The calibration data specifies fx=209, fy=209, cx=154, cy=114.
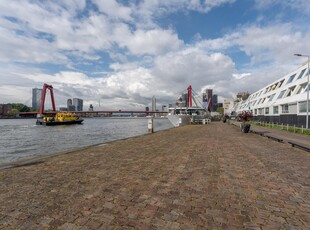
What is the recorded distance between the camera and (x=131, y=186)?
5062mm

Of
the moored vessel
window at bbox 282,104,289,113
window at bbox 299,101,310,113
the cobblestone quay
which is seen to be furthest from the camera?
the moored vessel

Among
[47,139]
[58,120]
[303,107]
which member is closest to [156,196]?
[47,139]

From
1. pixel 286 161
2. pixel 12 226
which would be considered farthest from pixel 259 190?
pixel 12 226

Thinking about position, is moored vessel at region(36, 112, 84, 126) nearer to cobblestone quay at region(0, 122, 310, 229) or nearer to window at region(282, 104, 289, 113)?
window at region(282, 104, 289, 113)

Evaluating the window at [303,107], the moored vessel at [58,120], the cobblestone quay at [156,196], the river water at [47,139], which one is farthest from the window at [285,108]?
the moored vessel at [58,120]

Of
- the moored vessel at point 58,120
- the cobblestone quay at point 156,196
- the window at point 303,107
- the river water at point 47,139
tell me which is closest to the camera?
the cobblestone quay at point 156,196

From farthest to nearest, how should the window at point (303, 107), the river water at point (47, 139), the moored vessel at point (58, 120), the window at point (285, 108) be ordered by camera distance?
the moored vessel at point (58, 120), the window at point (285, 108), the window at point (303, 107), the river water at point (47, 139)

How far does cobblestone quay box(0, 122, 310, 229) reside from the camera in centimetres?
343

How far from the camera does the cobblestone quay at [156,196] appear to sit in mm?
3430

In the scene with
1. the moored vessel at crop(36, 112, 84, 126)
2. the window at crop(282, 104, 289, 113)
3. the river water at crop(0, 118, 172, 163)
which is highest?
the window at crop(282, 104, 289, 113)

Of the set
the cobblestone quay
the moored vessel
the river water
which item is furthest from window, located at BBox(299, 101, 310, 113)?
the moored vessel

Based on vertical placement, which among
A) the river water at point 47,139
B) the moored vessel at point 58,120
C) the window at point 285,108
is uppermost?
the window at point 285,108

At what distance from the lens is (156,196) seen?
4426mm

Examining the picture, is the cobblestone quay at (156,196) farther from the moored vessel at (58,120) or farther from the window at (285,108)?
the moored vessel at (58,120)
